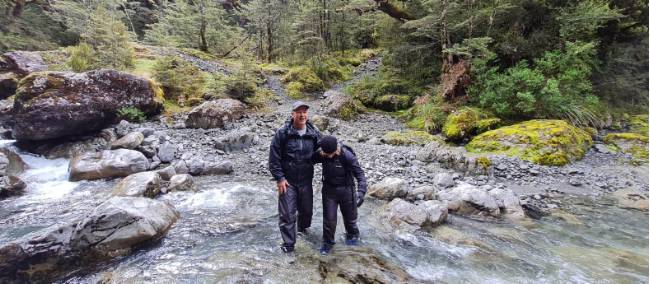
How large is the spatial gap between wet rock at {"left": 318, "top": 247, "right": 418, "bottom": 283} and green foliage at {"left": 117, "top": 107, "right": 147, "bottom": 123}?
395 inches

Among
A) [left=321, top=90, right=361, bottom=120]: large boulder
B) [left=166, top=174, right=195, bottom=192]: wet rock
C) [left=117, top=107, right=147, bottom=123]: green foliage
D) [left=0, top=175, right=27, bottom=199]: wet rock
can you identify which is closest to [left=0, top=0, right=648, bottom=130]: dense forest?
[left=321, top=90, right=361, bottom=120]: large boulder

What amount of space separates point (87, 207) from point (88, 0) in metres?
25.4

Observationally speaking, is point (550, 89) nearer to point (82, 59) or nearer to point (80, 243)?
point (80, 243)

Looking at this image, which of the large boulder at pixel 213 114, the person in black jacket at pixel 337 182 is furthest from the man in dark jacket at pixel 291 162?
the large boulder at pixel 213 114

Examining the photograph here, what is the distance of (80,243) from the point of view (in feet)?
14.2

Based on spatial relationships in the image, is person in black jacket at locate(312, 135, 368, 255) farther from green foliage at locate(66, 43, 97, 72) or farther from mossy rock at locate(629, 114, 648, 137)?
green foliage at locate(66, 43, 97, 72)

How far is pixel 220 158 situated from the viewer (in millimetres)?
9656

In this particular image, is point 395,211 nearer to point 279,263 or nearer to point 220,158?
point 279,263

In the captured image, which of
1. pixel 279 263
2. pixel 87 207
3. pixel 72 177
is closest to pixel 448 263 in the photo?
pixel 279 263

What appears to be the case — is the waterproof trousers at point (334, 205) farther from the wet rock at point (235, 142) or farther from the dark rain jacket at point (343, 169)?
the wet rock at point (235, 142)

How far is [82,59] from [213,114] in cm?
619

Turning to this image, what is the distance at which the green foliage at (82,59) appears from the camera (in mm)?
13000

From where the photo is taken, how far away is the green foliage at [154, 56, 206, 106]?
14625 millimetres

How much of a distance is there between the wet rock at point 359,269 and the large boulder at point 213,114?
9027 millimetres
